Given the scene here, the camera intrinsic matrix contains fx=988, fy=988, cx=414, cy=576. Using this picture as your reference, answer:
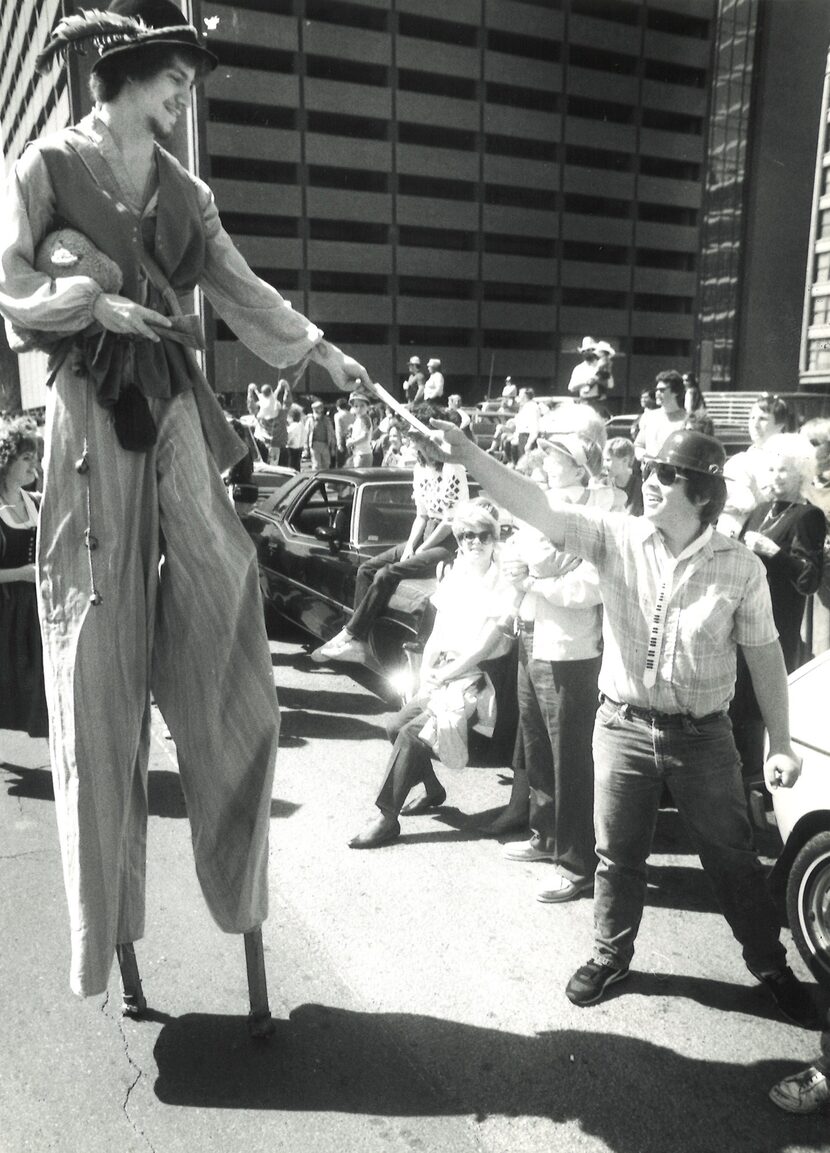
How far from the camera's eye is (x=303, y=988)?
3059 millimetres

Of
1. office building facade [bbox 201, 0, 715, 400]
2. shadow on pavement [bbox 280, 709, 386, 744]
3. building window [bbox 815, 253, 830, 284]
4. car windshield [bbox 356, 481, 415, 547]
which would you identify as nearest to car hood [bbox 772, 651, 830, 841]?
shadow on pavement [bbox 280, 709, 386, 744]

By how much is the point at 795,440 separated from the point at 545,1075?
3.46 m

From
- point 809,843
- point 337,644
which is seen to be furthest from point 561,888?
point 337,644

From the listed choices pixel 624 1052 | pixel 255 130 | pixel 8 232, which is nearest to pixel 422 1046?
pixel 624 1052

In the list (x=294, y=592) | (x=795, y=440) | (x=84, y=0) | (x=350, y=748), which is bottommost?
(x=350, y=748)

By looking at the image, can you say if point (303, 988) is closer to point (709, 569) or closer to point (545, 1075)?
point (545, 1075)

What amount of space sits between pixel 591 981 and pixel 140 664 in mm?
1703

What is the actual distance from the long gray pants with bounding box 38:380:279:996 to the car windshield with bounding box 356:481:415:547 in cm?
441

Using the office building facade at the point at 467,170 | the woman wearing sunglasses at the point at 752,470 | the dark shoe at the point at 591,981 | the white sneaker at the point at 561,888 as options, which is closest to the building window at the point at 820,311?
the woman wearing sunglasses at the point at 752,470

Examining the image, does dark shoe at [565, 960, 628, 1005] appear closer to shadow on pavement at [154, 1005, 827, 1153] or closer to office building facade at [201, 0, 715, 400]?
shadow on pavement at [154, 1005, 827, 1153]

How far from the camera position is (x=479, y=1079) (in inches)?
103

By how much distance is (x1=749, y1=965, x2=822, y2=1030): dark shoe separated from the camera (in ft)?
9.77

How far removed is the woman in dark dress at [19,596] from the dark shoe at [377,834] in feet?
6.16

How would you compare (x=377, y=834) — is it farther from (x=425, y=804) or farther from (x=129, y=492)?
(x=129, y=492)
